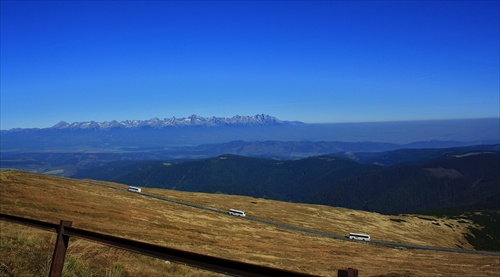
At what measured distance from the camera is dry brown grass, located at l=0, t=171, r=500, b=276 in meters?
34.7

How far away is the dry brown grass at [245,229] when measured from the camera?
34719 mm

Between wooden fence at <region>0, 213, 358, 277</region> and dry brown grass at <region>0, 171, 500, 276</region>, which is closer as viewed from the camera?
wooden fence at <region>0, 213, 358, 277</region>

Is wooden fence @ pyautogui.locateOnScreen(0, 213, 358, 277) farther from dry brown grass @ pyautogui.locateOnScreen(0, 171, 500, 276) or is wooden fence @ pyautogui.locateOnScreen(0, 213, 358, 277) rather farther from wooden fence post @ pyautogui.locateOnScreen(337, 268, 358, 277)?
dry brown grass @ pyautogui.locateOnScreen(0, 171, 500, 276)

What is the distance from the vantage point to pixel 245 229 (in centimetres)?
6562

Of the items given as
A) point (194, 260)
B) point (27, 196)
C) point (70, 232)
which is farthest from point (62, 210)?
point (194, 260)

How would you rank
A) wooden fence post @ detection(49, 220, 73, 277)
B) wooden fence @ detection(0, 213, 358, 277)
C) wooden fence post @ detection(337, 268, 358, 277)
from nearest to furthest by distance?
wooden fence post @ detection(337, 268, 358, 277) → wooden fence @ detection(0, 213, 358, 277) → wooden fence post @ detection(49, 220, 73, 277)

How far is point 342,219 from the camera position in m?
113

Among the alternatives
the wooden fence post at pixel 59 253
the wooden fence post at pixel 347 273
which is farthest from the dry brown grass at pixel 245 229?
the wooden fence post at pixel 347 273

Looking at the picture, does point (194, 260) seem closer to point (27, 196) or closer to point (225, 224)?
point (27, 196)

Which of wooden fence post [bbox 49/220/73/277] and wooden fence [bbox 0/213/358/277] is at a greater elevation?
wooden fence [bbox 0/213/358/277]

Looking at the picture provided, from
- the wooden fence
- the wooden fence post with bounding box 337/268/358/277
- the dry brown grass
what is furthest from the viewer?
the dry brown grass

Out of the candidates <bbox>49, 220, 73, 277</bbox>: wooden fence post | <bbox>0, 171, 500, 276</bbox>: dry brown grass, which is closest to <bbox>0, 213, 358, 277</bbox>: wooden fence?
<bbox>49, 220, 73, 277</bbox>: wooden fence post

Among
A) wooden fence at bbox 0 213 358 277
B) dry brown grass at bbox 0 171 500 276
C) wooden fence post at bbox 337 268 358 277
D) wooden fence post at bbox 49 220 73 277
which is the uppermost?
wooden fence post at bbox 337 268 358 277

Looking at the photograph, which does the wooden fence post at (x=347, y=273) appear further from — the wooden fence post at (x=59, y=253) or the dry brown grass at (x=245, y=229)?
the dry brown grass at (x=245, y=229)
